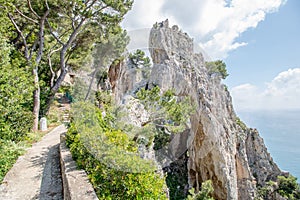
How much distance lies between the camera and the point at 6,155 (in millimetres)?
4035

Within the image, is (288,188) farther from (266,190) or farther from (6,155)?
(6,155)

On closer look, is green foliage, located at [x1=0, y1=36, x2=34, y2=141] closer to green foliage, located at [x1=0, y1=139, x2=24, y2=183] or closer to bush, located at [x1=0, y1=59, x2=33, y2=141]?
bush, located at [x1=0, y1=59, x2=33, y2=141]

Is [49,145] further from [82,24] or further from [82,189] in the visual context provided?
[82,24]

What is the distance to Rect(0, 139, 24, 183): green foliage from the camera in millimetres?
3816

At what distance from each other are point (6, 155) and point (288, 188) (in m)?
25.1

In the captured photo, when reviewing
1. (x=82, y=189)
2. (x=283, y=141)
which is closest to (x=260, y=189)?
(x=82, y=189)

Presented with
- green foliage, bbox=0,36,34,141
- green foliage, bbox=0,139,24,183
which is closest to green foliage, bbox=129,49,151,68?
green foliage, bbox=0,36,34,141

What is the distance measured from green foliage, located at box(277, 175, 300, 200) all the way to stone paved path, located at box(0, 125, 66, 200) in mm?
23301

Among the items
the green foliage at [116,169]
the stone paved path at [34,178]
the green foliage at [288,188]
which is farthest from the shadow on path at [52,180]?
the green foliage at [288,188]

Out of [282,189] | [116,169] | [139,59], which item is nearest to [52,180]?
[116,169]

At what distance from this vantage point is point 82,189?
233 centimetres

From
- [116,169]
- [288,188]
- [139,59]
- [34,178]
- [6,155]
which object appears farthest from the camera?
[288,188]

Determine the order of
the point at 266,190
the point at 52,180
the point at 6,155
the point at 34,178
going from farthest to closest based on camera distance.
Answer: the point at 266,190, the point at 6,155, the point at 34,178, the point at 52,180

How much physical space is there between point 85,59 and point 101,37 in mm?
4090
